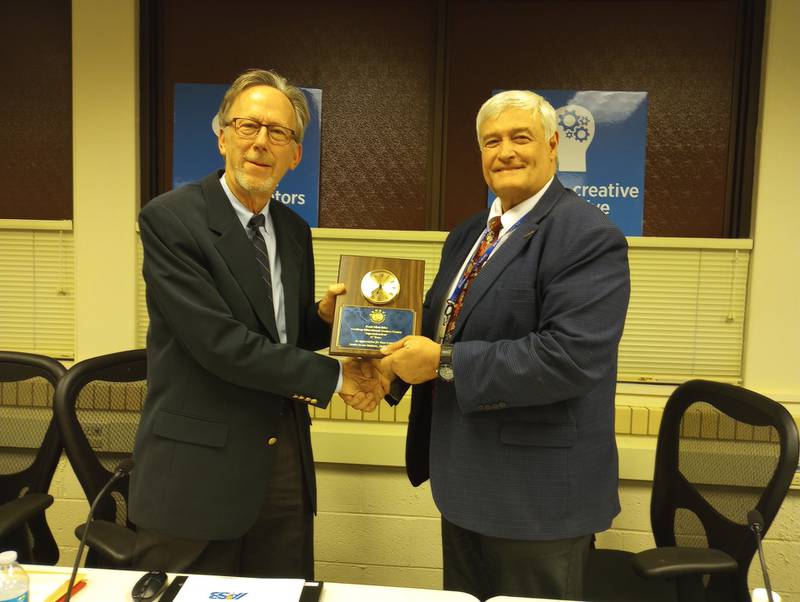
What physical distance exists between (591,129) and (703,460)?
4.84ft

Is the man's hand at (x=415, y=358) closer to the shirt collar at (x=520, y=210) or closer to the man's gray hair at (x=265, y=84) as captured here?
the shirt collar at (x=520, y=210)

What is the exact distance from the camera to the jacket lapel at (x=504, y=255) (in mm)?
1411

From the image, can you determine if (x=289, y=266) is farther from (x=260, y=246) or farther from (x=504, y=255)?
(x=504, y=255)

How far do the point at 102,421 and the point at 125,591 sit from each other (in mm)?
732

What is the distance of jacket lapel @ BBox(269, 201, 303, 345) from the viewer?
1.57 meters

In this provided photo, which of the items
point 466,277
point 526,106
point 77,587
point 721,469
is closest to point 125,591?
point 77,587

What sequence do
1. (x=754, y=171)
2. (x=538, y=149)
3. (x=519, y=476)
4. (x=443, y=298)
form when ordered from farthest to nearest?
(x=754, y=171) → (x=443, y=298) → (x=538, y=149) → (x=519, y=476)

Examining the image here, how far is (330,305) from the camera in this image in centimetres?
171

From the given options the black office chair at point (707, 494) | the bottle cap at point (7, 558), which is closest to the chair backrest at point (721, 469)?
the black office chair at point (707, 494)

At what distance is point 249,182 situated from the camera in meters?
1.50

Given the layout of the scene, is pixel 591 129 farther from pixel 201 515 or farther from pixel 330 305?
pixel 201 515

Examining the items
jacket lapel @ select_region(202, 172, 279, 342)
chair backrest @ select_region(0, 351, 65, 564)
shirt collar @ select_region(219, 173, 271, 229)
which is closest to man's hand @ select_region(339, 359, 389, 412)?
jacket lapel @ select_region(202, 172, 279, 342)

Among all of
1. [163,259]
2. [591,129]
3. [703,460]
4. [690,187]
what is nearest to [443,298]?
[163,259]

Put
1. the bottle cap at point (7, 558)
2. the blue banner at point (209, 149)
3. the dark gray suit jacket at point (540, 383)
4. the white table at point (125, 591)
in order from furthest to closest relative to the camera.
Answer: the blue banner at point (209, 149) < the dark gray suit jacket at point (540, 383) < the white table at point (125, 591) < the bottle cap at point (7, 558)
